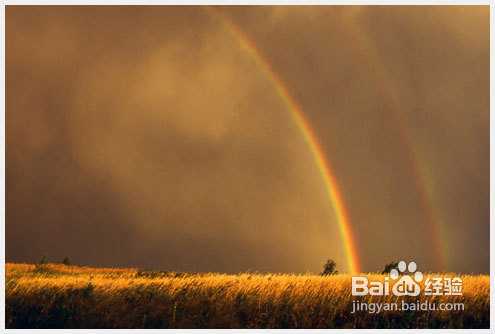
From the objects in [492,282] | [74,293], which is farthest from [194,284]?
[492,282]

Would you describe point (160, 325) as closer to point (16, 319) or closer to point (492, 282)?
point (16, 319)

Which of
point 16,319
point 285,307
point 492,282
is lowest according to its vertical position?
point 16,319

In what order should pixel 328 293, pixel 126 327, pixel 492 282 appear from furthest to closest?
pixel 492 282 < pixel 328 293 < pixel 126 327

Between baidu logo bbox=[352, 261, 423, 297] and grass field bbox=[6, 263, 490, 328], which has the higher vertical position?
baidu logo bbox=[352, 261, 423, 297]

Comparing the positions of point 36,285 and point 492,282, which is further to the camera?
point 492,282

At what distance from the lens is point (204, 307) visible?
73.6 ft

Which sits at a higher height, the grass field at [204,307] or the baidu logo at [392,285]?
the baidu logo at [392,285]

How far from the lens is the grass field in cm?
2194

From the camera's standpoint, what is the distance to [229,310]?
22.3 meters

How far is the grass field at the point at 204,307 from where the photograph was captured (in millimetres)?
21938

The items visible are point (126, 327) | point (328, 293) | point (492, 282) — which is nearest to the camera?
point (126, 327)

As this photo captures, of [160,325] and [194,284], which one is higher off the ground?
[194,284]

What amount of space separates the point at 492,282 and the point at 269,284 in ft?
26.9

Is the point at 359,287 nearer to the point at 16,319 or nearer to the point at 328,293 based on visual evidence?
the point at 328,293
